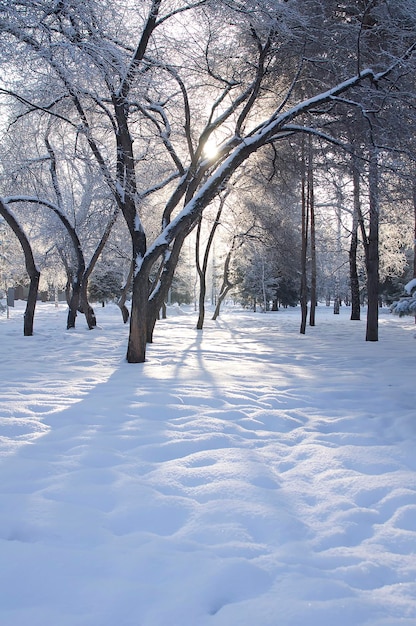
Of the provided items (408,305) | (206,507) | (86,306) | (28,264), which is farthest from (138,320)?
(86,306)

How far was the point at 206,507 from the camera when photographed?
228cm

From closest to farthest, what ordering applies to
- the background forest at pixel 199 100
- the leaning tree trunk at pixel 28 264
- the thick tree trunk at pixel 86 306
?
Result: 1. the background forest at pixel 199 100
2. the leaning tree trunk at pixel 28 264
3. the thick tree trunk at pixel 86 306

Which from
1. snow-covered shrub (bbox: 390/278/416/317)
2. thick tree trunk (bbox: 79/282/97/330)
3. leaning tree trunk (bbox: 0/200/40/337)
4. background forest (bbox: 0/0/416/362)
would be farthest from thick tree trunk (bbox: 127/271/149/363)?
thick tree trunk (bbox: 79/282/97/330)

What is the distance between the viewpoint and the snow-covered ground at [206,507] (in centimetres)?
160

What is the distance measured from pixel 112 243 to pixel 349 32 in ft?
43.0

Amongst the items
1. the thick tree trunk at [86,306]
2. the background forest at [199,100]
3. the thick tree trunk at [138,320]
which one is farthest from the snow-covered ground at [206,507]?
the thick tree trunk at [86,306]

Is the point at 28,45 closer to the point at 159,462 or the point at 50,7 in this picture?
the point at 50,7

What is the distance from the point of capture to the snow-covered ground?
1.60m

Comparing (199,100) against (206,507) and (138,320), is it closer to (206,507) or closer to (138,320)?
(138,320)

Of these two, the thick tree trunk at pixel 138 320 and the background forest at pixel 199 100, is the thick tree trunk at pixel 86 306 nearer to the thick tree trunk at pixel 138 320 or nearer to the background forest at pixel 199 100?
the background forest at pixel 199 100

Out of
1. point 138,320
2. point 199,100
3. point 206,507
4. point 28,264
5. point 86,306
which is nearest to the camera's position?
point 206,507

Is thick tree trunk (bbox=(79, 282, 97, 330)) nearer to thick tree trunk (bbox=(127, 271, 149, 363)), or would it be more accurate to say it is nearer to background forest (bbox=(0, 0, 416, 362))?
background forest (bbox=(0, 0, 416, 362))

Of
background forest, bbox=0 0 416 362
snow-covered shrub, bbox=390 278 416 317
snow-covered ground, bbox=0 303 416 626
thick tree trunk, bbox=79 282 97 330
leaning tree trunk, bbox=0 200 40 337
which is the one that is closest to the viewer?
snow-covered ground, bbox=0 303 416 626

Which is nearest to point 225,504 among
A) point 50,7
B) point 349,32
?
point 50,7
